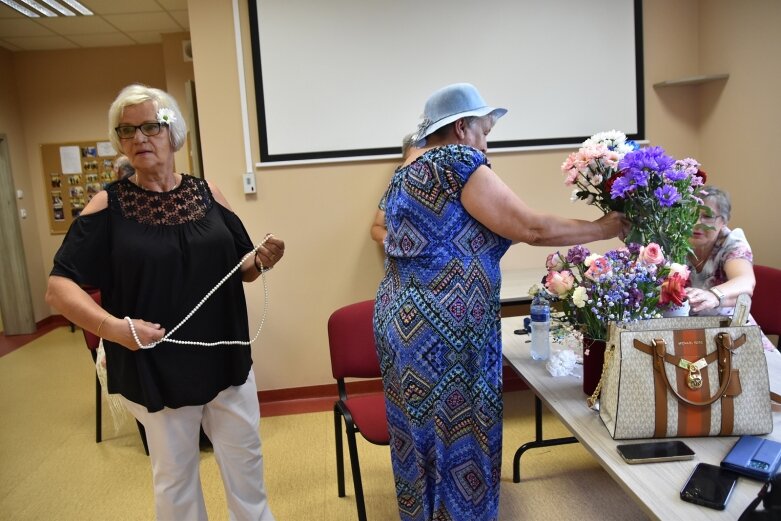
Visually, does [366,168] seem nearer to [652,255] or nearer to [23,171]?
[652,255]

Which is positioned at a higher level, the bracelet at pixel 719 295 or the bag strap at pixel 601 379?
the bracelet at pixel 719 295

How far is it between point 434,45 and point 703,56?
1.74 metres

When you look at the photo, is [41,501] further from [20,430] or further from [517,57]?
Answer: [517,57]

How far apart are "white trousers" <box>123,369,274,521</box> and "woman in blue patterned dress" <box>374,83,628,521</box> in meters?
0.54

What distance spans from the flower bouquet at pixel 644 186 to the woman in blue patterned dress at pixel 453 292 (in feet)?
0.22

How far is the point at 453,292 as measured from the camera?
5.17ft

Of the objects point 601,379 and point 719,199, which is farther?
point 719,199

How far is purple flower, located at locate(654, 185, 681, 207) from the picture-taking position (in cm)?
139

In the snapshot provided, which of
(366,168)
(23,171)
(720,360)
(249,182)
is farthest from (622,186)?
(23,171)

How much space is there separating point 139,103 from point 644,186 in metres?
1.44

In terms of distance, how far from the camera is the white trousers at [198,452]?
1.71 meters

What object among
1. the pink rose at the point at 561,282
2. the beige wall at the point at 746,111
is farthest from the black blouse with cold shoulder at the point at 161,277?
the beige wall at the point at 746,111

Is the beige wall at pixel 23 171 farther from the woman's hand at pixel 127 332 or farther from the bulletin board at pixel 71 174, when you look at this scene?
the woman's hand at pixel 127 332

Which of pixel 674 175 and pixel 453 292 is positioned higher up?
pixel 674 175
